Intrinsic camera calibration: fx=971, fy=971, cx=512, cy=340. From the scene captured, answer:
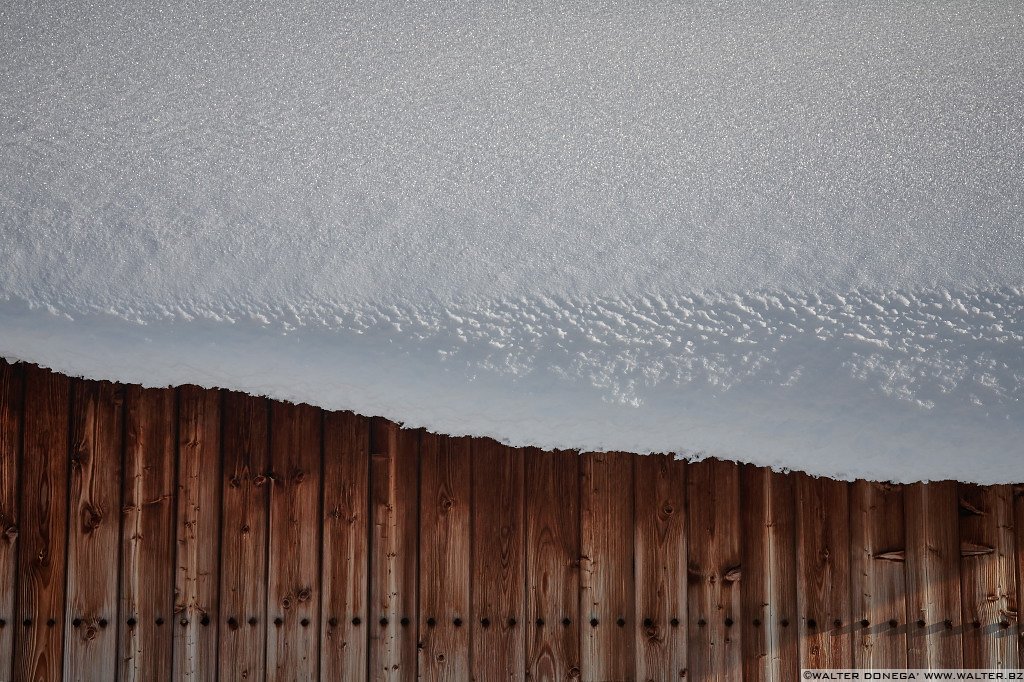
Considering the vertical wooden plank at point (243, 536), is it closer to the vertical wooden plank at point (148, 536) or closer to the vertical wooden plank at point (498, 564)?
the vertical wooden plank at point (148, 536)

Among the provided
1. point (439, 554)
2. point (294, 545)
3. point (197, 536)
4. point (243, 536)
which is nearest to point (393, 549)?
point (439, 554)

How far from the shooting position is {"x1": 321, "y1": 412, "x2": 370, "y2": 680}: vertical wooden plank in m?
2.42

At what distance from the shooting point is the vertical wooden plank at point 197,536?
2408 millimetres

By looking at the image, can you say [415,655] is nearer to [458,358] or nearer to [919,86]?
[458,358]

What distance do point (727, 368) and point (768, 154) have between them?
1.54 feet

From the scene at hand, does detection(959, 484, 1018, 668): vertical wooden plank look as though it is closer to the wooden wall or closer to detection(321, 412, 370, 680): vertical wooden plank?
the wooden wall

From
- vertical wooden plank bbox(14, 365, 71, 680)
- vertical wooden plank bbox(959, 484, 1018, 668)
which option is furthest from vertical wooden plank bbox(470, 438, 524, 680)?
vertical wooden plank bbox(959, 484, 1018, 668)

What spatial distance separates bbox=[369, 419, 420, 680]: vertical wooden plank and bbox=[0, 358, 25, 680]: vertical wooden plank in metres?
0.88

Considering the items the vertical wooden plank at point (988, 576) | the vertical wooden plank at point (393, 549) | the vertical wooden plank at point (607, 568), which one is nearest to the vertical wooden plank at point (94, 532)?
the vertical wooden plank at point (393, 549)

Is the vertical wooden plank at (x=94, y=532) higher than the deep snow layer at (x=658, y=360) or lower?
lower

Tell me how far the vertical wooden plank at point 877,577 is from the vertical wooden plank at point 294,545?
4.49 feet

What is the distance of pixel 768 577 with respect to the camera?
2473 mm

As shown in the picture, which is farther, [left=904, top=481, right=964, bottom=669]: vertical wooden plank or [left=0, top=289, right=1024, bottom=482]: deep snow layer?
[left=904, top=481, right=964, bottom=669]: vertical wooden plank

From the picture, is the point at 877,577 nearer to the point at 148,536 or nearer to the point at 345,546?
the point at 345,546
